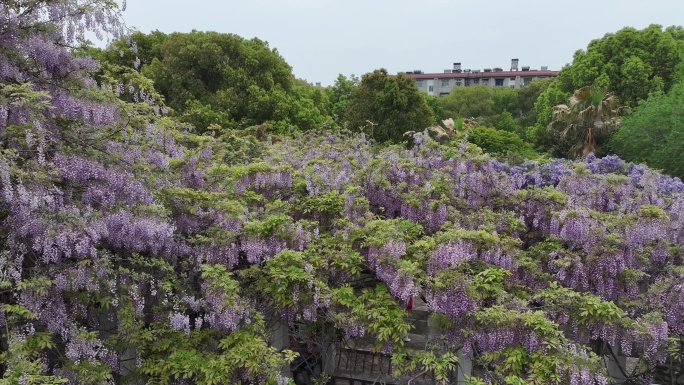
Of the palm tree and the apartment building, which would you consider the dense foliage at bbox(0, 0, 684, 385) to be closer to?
the palm tree

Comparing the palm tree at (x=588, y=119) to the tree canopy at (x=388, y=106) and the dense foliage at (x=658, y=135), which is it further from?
the tree canopy at (x=388, y=106)

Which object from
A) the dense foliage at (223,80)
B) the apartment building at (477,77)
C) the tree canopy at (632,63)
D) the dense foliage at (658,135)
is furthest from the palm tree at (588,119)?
the apartment building at (477,77)

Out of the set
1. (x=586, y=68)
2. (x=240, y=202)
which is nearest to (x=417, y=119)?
(x=586, y=68)

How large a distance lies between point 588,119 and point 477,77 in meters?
51.8

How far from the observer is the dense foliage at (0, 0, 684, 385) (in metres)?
4.73

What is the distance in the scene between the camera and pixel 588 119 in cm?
2184

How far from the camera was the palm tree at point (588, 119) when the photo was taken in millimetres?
21328

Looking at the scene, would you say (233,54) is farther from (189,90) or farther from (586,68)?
(586,68)

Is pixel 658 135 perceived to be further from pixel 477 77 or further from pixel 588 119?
pixel 477 77

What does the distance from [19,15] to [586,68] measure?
25873mm

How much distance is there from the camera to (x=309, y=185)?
283 inches

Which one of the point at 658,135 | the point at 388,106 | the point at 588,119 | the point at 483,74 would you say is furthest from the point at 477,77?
the point at 658,135

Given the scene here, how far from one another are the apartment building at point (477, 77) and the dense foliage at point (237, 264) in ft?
204

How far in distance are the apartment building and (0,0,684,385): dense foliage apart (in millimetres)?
62331
